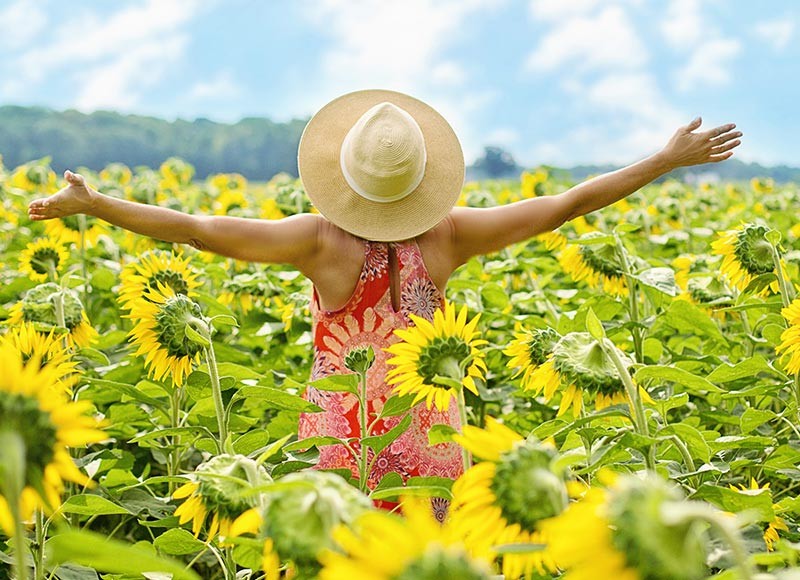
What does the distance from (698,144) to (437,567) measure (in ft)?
5.85

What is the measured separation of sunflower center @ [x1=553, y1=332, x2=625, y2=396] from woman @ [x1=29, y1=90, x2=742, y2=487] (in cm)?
73

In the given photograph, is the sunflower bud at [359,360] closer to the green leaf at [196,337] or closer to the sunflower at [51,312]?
the green leaf at [196,337]

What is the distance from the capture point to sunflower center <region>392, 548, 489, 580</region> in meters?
0.76

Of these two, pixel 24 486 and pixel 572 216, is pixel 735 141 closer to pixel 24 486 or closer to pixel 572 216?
pixel 572 216

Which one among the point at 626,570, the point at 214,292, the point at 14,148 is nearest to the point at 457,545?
the point at 626,570

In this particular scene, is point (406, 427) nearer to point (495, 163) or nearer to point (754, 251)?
point (754, 251)

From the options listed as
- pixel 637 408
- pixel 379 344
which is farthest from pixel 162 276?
pixel 637 408

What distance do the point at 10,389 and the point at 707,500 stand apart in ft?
3.30

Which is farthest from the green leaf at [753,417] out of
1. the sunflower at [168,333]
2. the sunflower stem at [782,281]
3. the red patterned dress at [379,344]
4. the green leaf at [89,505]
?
the green leaf at [89,505]

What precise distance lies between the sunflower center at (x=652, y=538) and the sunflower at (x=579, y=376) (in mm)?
709

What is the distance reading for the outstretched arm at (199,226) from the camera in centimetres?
214

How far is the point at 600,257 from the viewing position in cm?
283

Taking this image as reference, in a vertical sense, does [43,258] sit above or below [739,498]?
above

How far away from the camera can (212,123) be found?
23172mm
